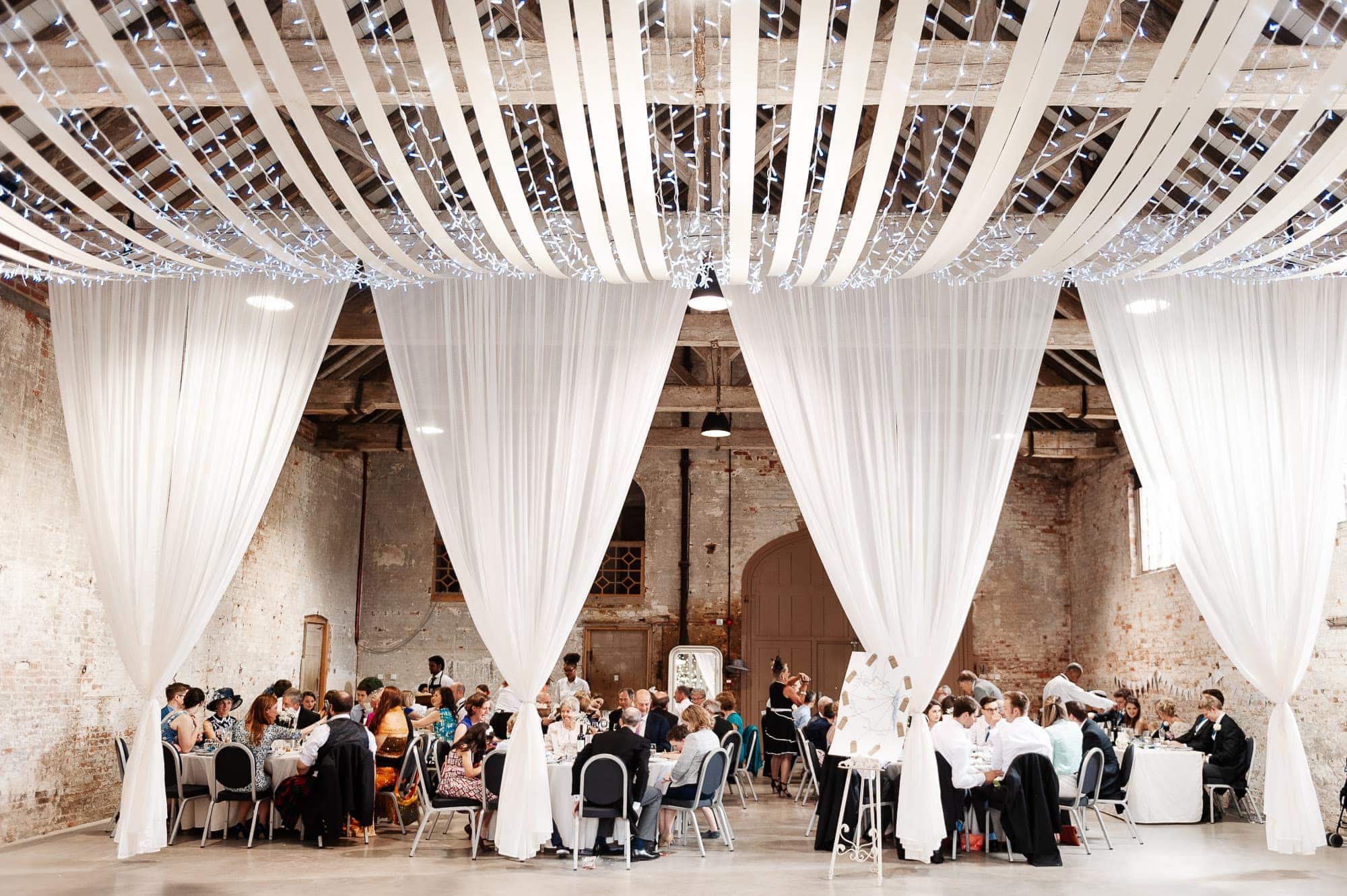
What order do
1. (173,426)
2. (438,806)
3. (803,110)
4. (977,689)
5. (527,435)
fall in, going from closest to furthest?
(803,110), (527,435), (173,426), (438,806), (977,689)

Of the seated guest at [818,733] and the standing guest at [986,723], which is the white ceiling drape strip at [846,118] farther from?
the seated guest at [818,733]

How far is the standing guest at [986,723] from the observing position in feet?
27.8

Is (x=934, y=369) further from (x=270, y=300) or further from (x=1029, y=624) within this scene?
(x=1029, y=624)

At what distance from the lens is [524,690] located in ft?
21.7

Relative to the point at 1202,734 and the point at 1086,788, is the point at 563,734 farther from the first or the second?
the point at 1202,734

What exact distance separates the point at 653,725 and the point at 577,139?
6.39m

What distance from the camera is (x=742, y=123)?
14.8 ft

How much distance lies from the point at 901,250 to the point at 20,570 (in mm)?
6607

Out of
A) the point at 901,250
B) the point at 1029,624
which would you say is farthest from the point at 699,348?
the point at 901,250

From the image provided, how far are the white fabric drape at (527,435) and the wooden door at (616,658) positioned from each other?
32.0 ft

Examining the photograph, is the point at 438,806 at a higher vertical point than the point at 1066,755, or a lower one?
lower

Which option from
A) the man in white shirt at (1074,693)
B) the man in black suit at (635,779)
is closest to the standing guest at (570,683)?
the man in black suit at (635,779)

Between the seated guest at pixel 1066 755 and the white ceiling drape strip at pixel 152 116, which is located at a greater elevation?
the white ceiling drape strip at pixel 152 116

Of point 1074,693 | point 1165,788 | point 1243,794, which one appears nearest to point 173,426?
point 1165,788
